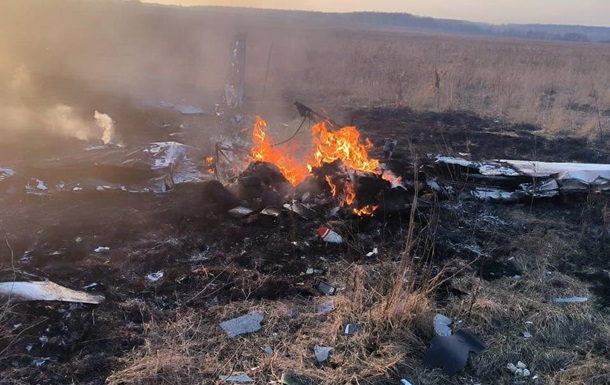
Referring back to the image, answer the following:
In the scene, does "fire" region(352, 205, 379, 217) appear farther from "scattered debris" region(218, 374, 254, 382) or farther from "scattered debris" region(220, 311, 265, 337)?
"scattered debris" region(218, 374, 254, 382)

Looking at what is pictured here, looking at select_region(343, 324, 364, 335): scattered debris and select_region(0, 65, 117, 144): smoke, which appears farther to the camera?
select_region(0, 65, 117, 144): smoke

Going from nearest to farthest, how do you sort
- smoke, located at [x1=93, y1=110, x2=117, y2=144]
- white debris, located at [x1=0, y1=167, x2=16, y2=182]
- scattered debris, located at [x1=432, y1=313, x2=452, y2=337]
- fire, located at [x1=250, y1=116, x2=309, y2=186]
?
scattered debris, located at [x1=432, y1=313, x2=452, y2=337] → white debris, located at [x1=0, y1=167, x2=16, y2=182] → fire, located at [x1=250, y1=116, x2=309, y2=186] → smoke, located at [x1=93, y1=110, x2=117, y2=144]

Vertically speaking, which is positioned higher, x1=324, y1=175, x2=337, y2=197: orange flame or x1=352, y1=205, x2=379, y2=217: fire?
x1=324, y1=175, x2=337, y2=197: orange flame

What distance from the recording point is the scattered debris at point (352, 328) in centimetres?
373

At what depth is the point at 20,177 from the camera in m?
6.64

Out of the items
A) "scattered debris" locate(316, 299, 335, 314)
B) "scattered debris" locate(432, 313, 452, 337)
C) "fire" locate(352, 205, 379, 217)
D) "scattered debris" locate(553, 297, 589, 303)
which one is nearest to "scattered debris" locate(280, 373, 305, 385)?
"scattered debris" locate(316, 299, 335, 314)

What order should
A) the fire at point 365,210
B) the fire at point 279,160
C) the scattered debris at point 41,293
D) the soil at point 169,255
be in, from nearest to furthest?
the soil at point 169,255 < the scattered debris at point 41,293 < the fire at point 365,210 < the fire at point 279,160

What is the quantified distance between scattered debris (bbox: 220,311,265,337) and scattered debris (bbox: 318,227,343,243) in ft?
5.59

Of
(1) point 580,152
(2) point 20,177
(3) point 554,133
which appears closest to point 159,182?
(2) point 20,177

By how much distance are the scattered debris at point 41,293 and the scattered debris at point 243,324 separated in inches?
51.5

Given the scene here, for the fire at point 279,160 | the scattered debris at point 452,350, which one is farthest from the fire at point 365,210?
the scattered debris at point 452,350

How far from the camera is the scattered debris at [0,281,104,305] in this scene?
3.98m

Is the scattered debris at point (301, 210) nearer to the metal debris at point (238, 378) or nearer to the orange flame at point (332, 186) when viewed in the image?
the orange flame at point (332, 186)

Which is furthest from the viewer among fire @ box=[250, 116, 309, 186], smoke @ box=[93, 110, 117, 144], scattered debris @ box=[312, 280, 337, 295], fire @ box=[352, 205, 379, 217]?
smoke @ box=[93, 110, 117, 144]
